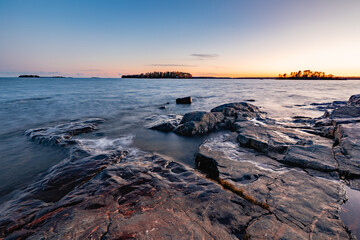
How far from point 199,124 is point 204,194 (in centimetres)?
565

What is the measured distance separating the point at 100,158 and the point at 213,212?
14.6ft

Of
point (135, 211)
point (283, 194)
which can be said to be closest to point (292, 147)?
point (283, 194)

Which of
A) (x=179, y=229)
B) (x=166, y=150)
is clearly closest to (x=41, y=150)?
(x=166, y=150)

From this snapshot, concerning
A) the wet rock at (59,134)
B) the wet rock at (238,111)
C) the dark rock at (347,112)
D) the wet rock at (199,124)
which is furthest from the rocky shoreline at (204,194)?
the wet rock at (238,111)

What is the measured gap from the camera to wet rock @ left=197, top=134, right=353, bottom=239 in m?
2.65

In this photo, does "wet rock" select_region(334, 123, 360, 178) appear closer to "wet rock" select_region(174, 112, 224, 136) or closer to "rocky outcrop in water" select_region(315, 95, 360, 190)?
"rocky outcrop in water" select_region(315, 95, 360, 190)

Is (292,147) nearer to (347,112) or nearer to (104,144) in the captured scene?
(104,144)

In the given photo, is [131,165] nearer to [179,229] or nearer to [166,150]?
[166,150]

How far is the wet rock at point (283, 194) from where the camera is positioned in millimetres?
2654

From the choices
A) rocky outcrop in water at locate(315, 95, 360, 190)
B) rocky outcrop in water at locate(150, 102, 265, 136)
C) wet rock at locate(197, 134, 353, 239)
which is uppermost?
rocky outcrop in water at locate(315, 95, 360, 190)

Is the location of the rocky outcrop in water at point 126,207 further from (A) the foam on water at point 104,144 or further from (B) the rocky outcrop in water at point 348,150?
(B) the rocky outcrop in water at point 348,150

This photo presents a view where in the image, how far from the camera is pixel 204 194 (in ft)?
11.8

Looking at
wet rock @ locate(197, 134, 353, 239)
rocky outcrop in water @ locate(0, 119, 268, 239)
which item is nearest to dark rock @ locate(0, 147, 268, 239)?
rocky outcrop in water @ locate(0, 119, 268, 239)

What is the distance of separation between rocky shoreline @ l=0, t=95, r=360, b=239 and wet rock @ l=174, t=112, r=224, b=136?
235 cm
